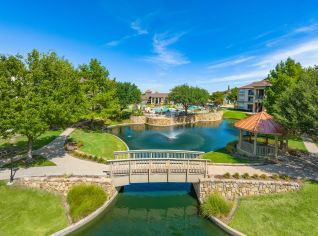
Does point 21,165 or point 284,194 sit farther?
point 21,165

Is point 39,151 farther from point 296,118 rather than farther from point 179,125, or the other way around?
point 179,125

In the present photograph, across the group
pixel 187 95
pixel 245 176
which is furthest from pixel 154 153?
pixel 187 95

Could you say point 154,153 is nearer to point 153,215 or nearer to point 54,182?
point 153,215

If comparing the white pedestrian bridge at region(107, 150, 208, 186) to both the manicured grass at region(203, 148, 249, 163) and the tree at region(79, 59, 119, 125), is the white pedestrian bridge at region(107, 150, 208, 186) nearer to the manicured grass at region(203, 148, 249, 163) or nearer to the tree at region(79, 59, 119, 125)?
the manicured grass at region(203, 148, 249, 163)

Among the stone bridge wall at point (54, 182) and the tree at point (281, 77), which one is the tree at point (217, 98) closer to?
the tree at point (281, 77)

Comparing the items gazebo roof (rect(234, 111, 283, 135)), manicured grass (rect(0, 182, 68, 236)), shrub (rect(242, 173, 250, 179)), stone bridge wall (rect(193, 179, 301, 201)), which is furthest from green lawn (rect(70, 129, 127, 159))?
gazebo roof (rect(234, 111, 283, 135))

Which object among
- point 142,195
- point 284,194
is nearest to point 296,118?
point 284,194
